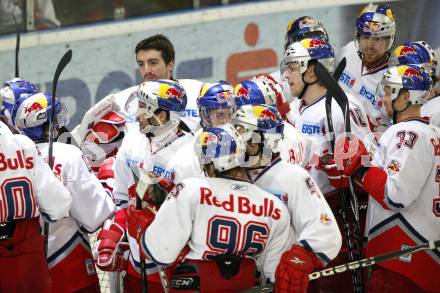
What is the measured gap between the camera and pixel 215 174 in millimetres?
3100

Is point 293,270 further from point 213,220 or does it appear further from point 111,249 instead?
point 111,249

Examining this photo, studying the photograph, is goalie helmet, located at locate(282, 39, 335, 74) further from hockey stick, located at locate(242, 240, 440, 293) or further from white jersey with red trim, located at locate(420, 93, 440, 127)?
hockey stick, located at locate(242, 240, 440, 293)

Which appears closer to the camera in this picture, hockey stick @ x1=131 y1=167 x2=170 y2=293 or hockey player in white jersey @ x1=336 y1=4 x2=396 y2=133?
hockey stick @ x1=131 y1=167 x2=170 y2=293

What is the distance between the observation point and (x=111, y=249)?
3.48 m

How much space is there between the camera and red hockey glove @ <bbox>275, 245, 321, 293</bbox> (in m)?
3.01

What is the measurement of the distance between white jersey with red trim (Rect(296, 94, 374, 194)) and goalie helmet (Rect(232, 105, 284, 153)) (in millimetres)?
723

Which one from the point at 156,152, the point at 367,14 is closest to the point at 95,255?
the point at 156,152

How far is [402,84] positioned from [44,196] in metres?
1.50

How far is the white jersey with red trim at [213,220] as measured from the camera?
3004mm

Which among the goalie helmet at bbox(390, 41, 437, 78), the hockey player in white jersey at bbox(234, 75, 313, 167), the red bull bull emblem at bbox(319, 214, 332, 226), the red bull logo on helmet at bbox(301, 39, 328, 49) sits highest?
the red bull logo on helmet at bbox(301, 39, 328, 49)

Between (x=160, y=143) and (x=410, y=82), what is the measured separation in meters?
1.04

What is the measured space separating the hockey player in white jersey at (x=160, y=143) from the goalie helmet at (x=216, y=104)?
0.19 meters

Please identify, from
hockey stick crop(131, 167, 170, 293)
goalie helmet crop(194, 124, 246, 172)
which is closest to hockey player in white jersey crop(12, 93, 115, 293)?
hockey stick crop(131, 167, 170, 293)

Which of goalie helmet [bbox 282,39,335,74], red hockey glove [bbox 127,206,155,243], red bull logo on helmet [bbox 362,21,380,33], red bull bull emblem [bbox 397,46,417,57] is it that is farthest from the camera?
red bull logo on helmet [bbox 362,21,380,33]
